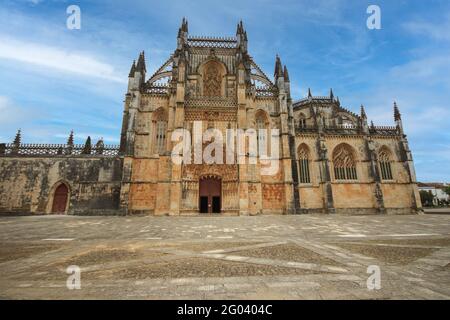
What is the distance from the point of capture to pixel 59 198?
19.0m

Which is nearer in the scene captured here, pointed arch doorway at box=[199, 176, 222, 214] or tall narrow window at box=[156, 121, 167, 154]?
pointed arch doorway at box=[199, 176, 222, 214]

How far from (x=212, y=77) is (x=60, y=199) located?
20139 millimetres

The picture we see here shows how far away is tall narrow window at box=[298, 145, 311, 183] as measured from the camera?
21.8 metres

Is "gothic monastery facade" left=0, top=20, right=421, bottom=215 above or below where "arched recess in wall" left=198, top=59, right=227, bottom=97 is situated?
below

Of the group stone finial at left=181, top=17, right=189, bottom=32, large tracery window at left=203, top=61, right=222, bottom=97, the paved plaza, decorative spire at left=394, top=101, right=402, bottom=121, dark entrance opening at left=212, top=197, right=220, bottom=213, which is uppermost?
stone finial at left=181, top=17, right=189, bottom=32

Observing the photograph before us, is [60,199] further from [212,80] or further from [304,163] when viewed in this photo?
[304,163]

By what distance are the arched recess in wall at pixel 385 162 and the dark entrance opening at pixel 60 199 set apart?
33087 mm

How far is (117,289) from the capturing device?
8.41ft

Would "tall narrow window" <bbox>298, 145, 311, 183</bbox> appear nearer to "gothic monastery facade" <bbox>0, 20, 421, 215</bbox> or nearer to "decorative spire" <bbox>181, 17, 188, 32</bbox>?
"gothic monastery facade" <bbox>0, 20, 421, 215</bbox>

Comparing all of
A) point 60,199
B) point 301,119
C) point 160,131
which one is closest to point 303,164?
point 301,119

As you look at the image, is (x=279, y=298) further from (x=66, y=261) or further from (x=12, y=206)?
(x=12, y=206)

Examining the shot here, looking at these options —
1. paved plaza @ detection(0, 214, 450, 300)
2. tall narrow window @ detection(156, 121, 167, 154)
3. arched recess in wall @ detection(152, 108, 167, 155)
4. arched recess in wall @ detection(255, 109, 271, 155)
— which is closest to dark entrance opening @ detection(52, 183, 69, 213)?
arched recess in wall @ detection(152, 108, 167, 155)

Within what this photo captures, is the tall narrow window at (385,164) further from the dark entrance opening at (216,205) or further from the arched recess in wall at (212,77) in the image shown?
the arched recess in wall at (212,77)

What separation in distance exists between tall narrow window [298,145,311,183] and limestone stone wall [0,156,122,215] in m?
18.6
